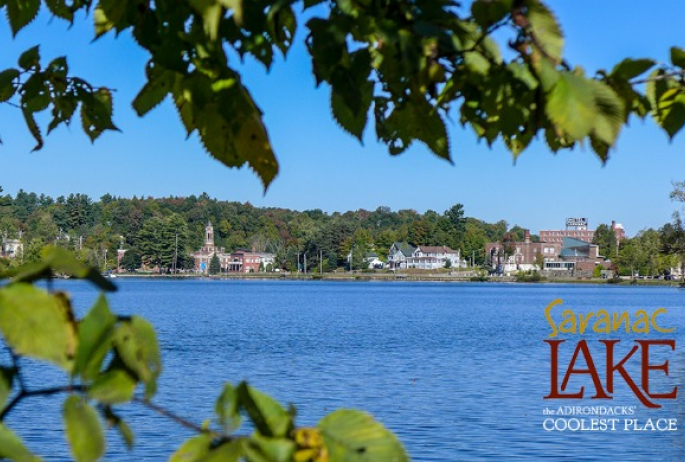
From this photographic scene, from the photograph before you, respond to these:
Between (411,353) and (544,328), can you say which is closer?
(411,353)

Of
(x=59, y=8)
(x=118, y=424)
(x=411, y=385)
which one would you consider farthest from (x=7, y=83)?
(x=411, y=385)

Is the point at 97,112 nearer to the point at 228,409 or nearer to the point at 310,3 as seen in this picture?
the point at 310,3

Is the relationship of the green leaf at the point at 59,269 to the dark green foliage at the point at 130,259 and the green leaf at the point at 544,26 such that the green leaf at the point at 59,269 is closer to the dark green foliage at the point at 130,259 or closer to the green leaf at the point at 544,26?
the green leaf at the point at 544,26

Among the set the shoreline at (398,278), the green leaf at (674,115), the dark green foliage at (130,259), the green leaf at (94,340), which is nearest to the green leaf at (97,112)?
the green leaf at (674,115)

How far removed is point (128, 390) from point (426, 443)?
19.0 metres

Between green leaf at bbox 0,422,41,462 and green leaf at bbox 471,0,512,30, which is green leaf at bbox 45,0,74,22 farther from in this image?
green leaf at bbox 0,422,41,462

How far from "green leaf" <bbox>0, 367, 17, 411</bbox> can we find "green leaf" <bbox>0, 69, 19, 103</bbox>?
120 centimetres

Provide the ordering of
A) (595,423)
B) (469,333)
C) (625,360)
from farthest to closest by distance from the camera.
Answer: (469,333) → (625,360) → (595,423)

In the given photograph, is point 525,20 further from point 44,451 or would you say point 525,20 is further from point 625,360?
point 625,360

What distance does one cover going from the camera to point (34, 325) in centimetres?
88

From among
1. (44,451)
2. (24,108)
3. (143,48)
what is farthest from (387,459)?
(44,451)

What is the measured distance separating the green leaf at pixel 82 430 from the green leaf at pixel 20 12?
106cm

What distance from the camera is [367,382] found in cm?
2855

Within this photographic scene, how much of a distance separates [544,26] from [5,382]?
722 millimetres
